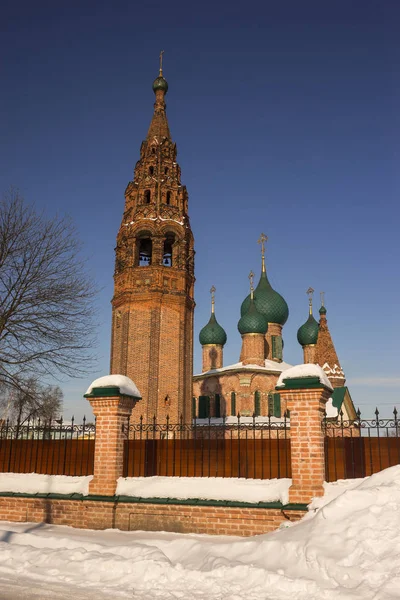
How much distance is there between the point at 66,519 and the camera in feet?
31.1

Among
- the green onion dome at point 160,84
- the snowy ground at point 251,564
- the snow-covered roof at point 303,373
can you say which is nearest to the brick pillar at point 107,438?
the snowy ground at point 251,564

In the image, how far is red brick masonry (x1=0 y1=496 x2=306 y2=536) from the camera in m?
7.99

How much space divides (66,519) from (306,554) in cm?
543

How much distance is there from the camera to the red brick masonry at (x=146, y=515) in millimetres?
7988

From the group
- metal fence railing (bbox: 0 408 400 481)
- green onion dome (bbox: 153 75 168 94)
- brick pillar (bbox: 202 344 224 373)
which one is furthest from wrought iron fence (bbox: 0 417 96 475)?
brick pillar (bbox: 202 344 224 373)

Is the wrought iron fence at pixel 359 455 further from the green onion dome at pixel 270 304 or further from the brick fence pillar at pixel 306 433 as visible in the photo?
the green onion dome at pixel 270 304

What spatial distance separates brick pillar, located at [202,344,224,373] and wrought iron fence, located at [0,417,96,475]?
99.1 ft

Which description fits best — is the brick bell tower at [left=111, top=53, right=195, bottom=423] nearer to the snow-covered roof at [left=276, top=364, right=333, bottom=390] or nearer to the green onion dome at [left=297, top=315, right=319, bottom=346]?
the snow-covered roof at [left=276, top=364, right=333, bottom=390]

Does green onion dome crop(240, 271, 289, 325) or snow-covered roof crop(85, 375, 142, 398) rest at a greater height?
green onion dome crop(240, 271, 289, 325)

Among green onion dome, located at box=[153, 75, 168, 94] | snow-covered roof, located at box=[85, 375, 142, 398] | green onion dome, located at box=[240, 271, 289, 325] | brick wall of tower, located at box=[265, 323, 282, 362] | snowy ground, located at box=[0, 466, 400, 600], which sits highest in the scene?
green onion dome, located at box=[153, 75, 168, 94]

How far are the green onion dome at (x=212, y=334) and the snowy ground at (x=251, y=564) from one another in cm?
3494

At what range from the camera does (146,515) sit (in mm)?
8789

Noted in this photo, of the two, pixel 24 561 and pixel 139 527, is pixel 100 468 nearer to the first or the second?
pixel 139 527

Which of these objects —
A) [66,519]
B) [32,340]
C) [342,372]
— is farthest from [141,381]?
[342,372]
